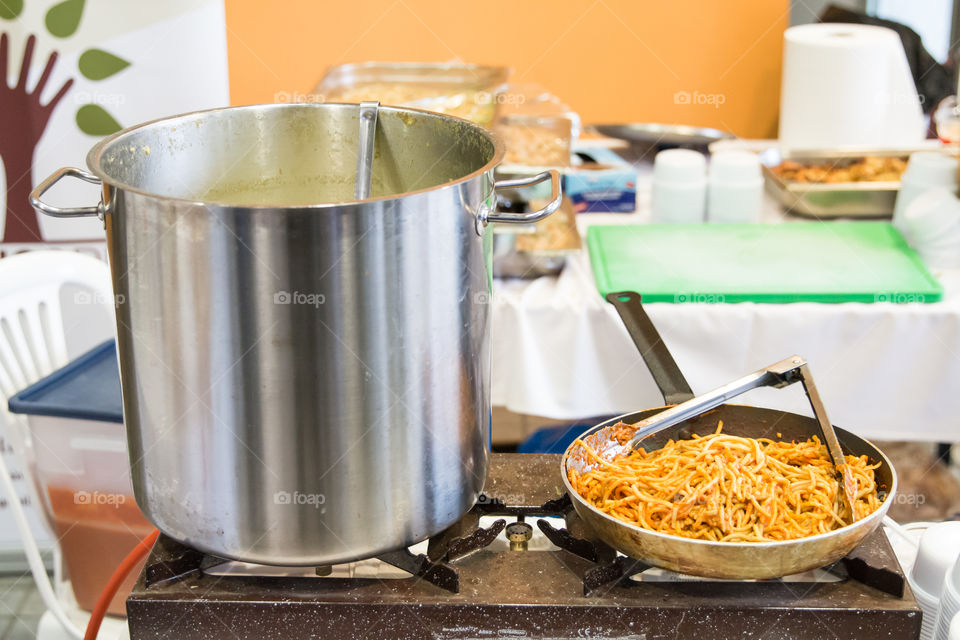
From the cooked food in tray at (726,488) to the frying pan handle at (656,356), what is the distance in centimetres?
7

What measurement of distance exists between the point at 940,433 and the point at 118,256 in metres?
1.86

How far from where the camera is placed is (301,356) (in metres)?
0.79

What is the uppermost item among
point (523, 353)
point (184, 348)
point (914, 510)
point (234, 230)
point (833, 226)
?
point (234, 230)

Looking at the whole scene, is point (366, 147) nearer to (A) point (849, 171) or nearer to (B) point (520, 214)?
(B) point (520, 214)

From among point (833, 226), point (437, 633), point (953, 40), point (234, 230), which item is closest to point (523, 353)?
point (833, 226)

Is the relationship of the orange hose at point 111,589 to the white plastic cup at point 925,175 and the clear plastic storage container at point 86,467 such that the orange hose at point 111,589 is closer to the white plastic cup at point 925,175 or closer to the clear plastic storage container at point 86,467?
the clear plastic storage container at point 86,467

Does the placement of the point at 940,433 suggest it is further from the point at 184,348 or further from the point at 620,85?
the point at 620,85

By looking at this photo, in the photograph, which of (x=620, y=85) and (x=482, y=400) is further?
(x=620, y=85)

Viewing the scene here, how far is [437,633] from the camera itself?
2.91 ft

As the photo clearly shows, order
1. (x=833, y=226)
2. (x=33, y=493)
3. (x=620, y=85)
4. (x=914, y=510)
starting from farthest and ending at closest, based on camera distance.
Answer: (x=620, y=85)
(x=914, y=510)
(x=833, y=226)
(x=33, y=493)

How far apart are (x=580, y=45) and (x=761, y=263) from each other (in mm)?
2059

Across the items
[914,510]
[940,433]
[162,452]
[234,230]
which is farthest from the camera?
[914,510]

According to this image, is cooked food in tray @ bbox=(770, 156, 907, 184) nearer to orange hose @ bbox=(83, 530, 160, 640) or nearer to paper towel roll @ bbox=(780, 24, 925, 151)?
paper towel roll @ bbox=(780, 24, 925, 151)

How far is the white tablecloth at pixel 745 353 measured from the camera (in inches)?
81.1
